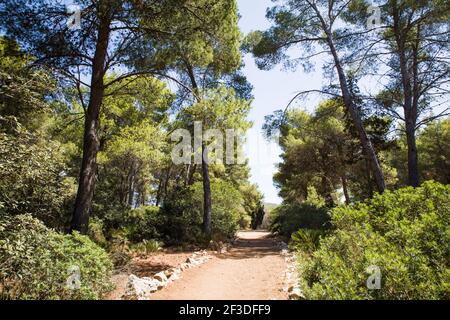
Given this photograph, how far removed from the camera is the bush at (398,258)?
3.65 m

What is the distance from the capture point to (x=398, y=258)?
13.0 feet

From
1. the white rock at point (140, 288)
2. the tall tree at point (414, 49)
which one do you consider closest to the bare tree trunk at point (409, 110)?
the tall tree at point (414, 49)

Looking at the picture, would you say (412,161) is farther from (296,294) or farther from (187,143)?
(187,143)

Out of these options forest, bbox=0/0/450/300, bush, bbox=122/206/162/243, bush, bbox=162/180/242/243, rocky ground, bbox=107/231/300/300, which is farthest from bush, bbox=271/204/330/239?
bush, bbox=122/206/162/243

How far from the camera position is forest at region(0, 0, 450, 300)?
4.36 meters

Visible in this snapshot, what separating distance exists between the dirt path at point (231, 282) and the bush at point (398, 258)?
1.08 metres

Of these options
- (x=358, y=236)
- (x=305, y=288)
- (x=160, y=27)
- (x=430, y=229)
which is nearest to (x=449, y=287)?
(x=430, y=229)

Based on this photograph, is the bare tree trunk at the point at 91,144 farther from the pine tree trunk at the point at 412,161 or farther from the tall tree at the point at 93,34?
the pine tree trunk at the point at 412,161

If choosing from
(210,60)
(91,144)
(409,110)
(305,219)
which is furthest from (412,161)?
(91,144)

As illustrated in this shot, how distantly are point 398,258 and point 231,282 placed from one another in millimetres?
3847

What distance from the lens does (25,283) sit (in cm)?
423

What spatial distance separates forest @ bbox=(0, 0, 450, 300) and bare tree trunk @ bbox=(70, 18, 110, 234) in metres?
0.03

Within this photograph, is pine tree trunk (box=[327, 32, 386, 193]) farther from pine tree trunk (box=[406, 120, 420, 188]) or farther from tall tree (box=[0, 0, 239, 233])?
tall tree (box=[0, 0, 239, 233])
